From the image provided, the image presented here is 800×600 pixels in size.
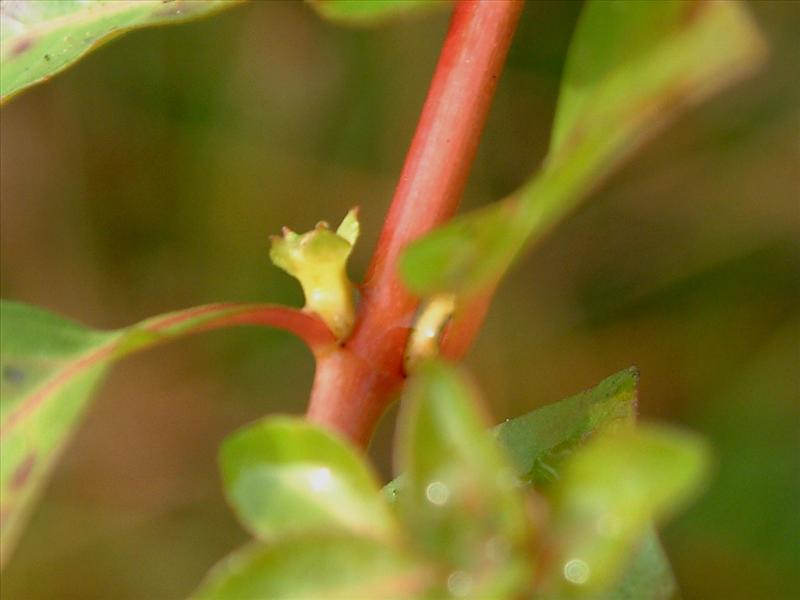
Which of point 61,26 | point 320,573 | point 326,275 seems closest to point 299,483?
point 320,573

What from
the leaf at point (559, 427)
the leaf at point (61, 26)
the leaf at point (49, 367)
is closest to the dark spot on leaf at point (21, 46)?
the leaf at point (61, 26)

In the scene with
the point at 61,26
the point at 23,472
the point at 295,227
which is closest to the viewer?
the point at 23,472

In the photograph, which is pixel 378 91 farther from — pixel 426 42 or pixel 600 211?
pixel 600 211

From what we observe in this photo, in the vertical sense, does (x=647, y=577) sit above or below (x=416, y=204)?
below

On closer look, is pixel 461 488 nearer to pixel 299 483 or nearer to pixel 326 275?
pixel 299 483

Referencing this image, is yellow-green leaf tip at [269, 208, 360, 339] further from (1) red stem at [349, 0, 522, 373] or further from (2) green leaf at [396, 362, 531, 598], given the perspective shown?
(2) green leaf at [396, 362, 531, 598]

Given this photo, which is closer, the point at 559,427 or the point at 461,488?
the point at 461,488

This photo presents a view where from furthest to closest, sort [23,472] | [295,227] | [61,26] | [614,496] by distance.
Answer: [295,227]
[61,26]
[23,472]
[614,496]
